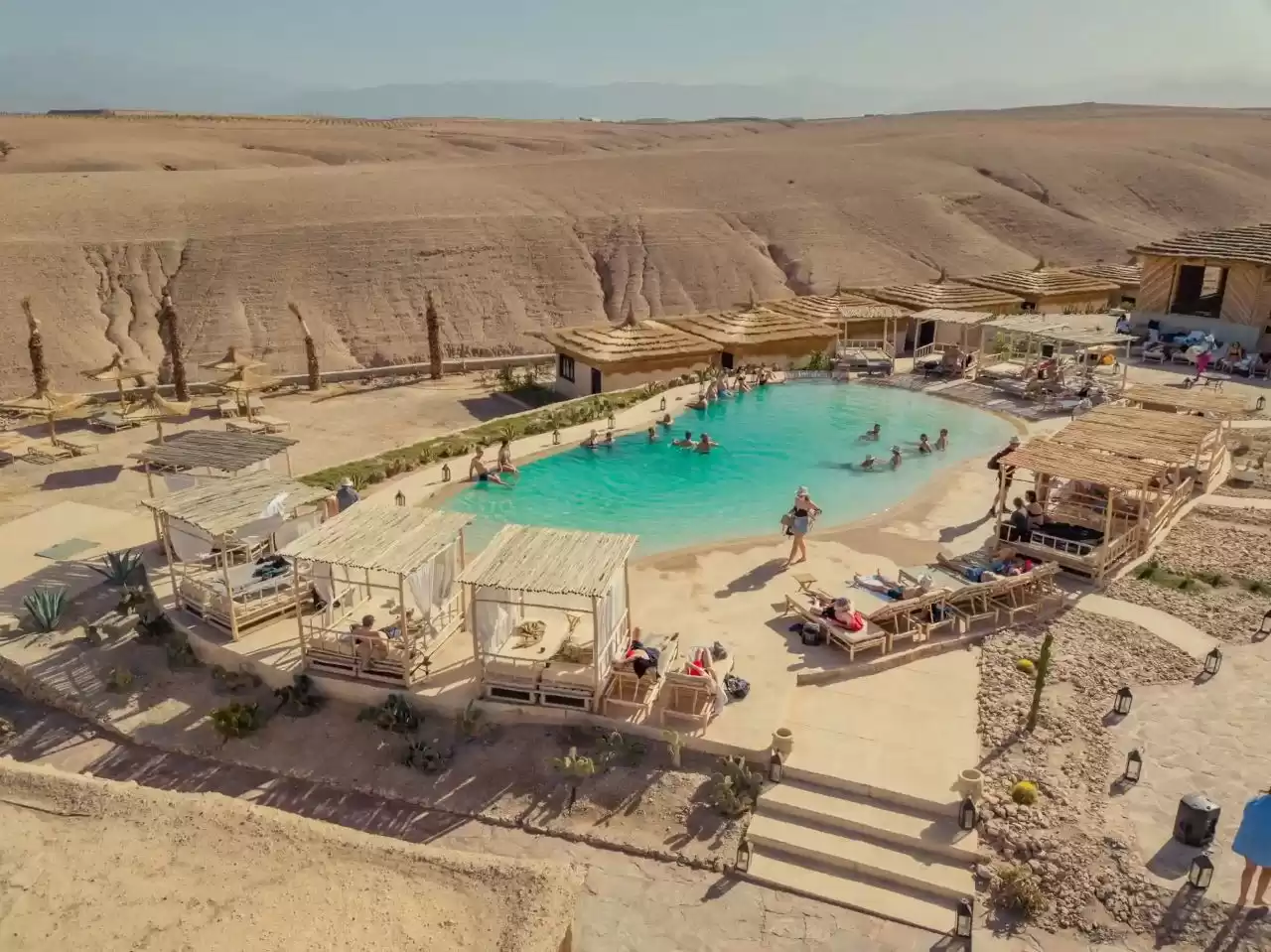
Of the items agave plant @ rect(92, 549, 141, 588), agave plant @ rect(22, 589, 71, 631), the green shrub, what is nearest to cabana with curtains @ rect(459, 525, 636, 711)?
the green shrub

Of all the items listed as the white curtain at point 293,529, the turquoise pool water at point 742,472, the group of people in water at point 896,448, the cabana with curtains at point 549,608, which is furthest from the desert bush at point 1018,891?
the group of people in water at point 896,448

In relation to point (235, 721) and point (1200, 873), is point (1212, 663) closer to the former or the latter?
point (1200, 873)

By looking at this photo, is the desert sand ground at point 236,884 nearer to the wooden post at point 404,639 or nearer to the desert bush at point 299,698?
the desert bush at point 299,698

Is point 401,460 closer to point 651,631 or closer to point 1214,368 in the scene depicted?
point 651,631

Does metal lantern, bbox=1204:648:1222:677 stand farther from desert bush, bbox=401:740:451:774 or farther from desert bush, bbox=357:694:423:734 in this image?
desert bush, bbox=357:694:423:734

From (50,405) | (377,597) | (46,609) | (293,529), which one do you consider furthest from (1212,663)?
(50,405)

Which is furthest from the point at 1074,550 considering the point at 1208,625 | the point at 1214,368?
the point at 1214,368
